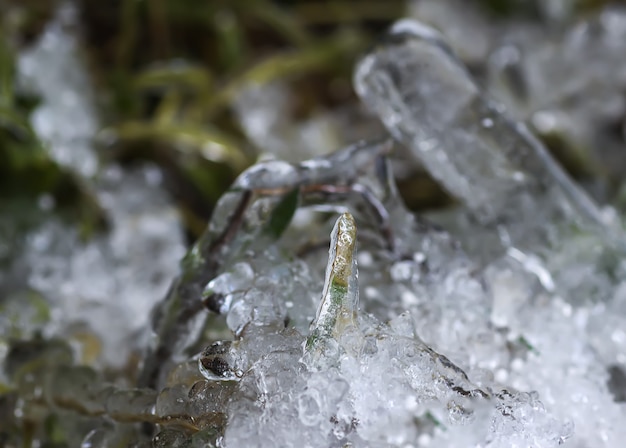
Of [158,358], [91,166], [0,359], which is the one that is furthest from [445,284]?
[91,166]

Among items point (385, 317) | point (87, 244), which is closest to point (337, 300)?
point (385, 317)

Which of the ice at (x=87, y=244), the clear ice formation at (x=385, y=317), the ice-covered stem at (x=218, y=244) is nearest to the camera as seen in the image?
the clear ice formation at (x=385, y=317)

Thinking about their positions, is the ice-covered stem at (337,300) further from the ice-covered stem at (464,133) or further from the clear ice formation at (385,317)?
the ice-covered stem at (464,133)

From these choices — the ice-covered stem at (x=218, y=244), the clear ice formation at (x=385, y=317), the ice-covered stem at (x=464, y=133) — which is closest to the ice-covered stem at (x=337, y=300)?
the clear ice formation at (x=385, y=317)

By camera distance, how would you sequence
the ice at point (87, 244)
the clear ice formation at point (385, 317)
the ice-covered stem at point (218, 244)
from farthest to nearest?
the ice at point (87, 244) < the ice-covered stem at point (218, 244) < the clear ice formation at point (385, 317)

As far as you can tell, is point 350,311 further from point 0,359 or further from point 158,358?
point 0,359

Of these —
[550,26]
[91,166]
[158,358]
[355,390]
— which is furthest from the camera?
[550,26]
